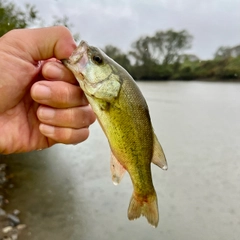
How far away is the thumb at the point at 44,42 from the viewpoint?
6.97 ft

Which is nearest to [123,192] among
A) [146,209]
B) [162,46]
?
[146,209]

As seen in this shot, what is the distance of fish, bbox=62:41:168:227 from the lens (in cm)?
193

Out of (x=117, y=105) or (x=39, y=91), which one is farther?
(x=39, y=91)

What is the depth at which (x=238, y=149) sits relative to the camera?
44.3 feet

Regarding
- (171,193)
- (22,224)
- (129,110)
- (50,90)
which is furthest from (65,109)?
(171,193)

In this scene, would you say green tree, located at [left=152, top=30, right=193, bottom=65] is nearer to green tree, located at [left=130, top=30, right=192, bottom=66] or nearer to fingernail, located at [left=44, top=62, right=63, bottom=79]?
green tree, located at [left=130, top=30, right=192, bottom=66]

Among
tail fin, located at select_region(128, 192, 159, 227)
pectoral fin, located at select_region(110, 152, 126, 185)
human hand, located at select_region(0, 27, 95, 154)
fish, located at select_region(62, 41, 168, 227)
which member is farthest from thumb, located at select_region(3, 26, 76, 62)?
tail fin, located at select_region(128, 192, 159, 227)

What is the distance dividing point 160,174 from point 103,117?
31.0ft

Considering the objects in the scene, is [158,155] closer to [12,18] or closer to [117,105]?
[117,105]

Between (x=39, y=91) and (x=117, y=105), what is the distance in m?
0.52

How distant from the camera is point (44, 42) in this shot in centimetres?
214

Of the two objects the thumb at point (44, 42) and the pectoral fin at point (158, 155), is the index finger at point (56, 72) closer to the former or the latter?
the thumb at point (44, 42)

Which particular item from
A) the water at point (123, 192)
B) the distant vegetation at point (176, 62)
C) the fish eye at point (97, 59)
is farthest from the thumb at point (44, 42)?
the distant vegetation at point (176, 62)

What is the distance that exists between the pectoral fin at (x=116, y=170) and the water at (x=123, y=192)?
5667 millimetres
